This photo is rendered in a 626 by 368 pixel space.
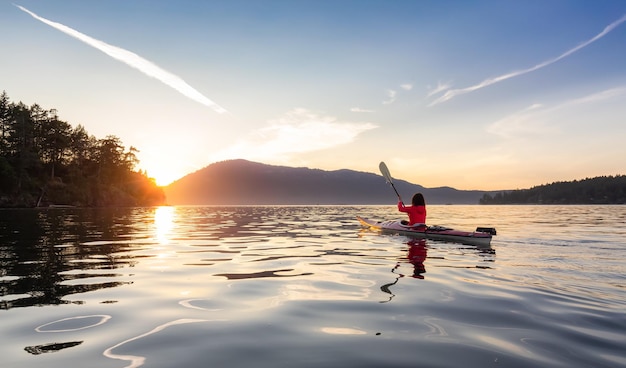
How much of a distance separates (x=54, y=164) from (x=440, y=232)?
109725 mm

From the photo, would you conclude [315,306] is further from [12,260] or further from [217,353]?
[12,260]

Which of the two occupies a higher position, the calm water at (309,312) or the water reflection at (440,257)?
the calm water at (309,312)

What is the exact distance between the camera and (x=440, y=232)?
62.3ft

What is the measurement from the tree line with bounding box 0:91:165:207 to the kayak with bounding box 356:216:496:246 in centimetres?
8526

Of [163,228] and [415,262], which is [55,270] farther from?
[163,228]

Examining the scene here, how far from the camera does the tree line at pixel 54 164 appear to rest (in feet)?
263

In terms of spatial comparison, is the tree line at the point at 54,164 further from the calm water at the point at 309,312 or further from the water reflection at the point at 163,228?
the calm water at the point at 309,312

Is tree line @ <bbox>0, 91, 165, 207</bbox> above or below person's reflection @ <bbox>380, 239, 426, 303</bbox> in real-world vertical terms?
above

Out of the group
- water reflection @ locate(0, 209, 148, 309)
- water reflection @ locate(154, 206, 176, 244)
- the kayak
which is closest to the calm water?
water reflection @ locate(0, 209, 148, 309)

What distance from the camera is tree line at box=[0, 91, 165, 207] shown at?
80188 mm

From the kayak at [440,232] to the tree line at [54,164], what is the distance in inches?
3357

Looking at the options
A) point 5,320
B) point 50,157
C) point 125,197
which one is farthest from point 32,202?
point 5,320

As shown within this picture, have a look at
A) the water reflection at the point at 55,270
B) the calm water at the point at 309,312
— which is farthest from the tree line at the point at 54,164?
the calm water at the point at 309,312

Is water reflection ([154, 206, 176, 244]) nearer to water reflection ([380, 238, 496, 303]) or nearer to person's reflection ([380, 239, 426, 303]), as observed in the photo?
person's reflection ([380, 239, 426, 303])
